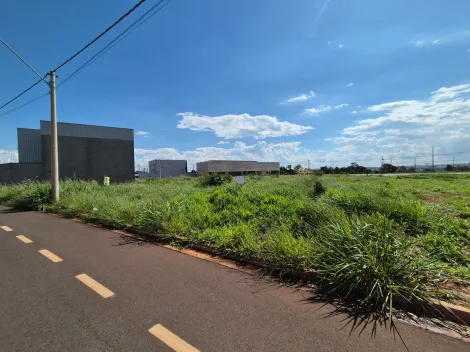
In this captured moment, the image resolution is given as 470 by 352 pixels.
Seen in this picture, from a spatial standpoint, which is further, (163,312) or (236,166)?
(236,166)

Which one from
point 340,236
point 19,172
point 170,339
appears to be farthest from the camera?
point 19,172

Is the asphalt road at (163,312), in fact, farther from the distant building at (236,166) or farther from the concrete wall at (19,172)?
the distant building at (236,166)

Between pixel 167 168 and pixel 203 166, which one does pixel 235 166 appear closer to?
pixel 203 166

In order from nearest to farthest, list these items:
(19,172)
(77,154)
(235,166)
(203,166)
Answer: (19,172) < (77,154) < (203,166) < (235,166)

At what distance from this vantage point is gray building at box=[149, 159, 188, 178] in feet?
238

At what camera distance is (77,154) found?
109ft

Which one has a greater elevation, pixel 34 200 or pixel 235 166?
pixel 235 166

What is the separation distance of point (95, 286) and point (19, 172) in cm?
3395

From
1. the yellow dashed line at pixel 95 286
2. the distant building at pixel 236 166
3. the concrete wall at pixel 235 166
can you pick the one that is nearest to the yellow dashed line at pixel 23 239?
the yellow dashed line at pixel 95 286

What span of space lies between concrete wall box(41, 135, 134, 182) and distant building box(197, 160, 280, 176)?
36193 millimetres

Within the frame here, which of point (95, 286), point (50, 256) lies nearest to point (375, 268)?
point (95, 286)

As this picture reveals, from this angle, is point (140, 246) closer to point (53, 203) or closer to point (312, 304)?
point (312, 304)

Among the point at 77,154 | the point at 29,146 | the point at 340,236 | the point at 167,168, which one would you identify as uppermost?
the point at 29,146

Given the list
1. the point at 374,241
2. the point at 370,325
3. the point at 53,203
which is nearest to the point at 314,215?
the point at 374,241
